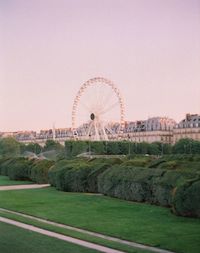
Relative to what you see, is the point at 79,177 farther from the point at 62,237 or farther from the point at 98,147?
the point at 98,147

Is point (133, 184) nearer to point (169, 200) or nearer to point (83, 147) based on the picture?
point (169, 200)

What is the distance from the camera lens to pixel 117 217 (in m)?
11.8

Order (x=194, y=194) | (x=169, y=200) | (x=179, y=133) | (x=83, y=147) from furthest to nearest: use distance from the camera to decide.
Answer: (x=179, y=133)
(x=83, y=147)
(x=169, y=200)
(x=194, y=194)

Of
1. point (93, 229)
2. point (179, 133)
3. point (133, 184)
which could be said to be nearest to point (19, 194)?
point (133, 184)

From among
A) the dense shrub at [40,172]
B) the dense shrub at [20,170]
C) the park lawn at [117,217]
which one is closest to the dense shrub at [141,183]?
the park lawn at [117,217]

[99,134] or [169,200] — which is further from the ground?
[99,134]

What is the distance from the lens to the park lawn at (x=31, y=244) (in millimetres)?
7988

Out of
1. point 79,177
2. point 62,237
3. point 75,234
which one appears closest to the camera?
point 62,237

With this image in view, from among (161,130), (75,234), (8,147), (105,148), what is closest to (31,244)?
(75,234)

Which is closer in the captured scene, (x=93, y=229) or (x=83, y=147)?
(x=93, y=229)

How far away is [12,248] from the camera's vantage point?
821 cm

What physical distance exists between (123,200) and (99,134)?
44.1 m

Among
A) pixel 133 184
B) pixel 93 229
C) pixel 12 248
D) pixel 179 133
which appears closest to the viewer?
pixel 12 248

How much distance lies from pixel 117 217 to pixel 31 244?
3565mm
